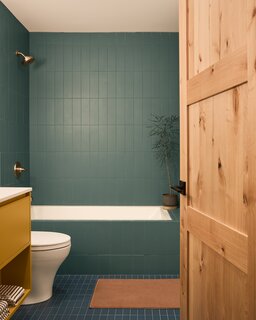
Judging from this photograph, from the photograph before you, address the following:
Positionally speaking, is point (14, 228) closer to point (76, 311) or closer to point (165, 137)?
point (76, 311)

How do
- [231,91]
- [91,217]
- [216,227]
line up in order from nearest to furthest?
[231,91], [216,227], [91,217]

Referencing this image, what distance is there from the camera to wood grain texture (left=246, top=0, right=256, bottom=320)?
1179 mm

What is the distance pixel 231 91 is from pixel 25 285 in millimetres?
1949

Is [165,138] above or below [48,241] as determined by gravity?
above

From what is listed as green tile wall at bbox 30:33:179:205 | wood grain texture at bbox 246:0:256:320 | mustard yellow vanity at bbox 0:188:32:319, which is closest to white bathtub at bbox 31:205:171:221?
green tile wall at bbox 30:33:179:205

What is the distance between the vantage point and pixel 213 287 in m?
1.55

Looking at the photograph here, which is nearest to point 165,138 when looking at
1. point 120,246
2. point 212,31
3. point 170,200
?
point 170,200

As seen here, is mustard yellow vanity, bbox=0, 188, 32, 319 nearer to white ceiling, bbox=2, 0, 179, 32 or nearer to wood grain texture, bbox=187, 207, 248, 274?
wood grain texture, bbox=187, 207, 248, 274

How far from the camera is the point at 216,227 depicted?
4.98 ft

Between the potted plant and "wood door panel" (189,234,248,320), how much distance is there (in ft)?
8.83

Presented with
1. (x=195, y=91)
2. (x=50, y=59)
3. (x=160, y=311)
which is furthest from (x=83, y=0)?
(x=160, y=311)

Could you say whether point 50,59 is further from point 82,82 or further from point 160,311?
point 160,311

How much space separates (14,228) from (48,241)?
704mm

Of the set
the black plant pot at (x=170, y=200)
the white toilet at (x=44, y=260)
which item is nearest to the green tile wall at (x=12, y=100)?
the white toilet at (x=44, y=260)
